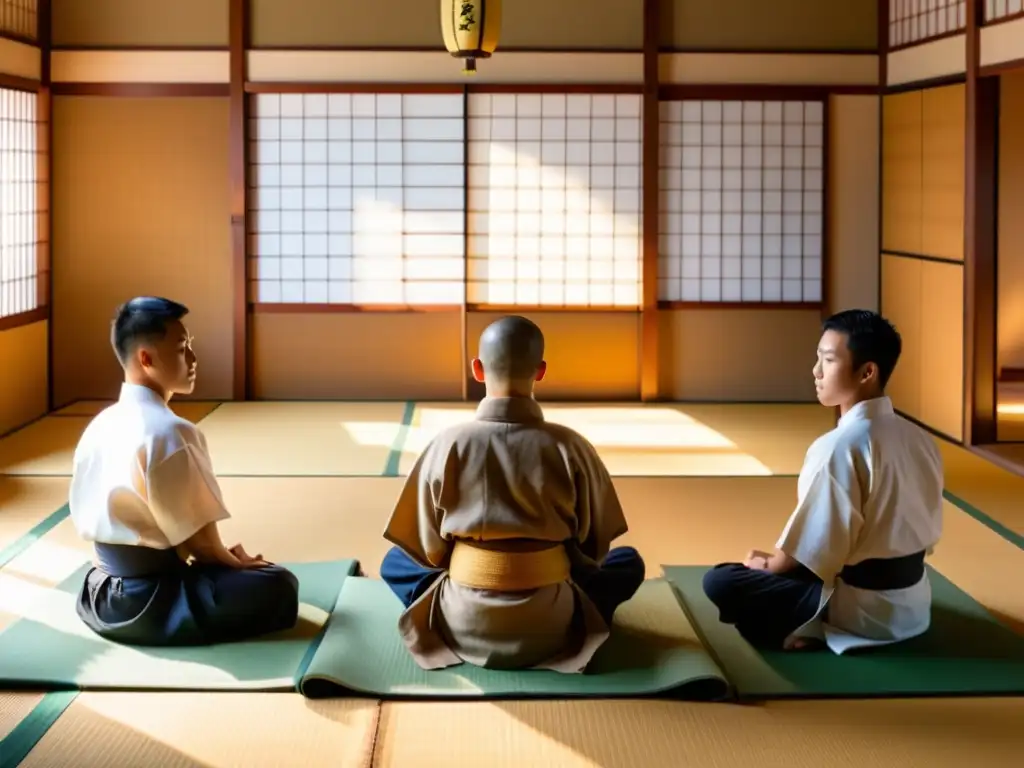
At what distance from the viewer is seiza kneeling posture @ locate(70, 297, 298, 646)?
10.9ft

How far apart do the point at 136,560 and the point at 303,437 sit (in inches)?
128

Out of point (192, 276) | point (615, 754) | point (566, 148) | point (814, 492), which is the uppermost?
point (566, 148)

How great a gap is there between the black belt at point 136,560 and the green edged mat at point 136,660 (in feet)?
0.61

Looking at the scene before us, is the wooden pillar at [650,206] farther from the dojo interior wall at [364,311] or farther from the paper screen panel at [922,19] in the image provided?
the paper screen panel at [922,19]

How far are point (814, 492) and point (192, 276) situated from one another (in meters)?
5.35

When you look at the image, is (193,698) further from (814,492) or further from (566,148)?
(566,148)

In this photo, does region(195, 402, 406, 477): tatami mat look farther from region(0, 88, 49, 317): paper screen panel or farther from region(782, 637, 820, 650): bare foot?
region(782, 637, 820, 650): bare foot

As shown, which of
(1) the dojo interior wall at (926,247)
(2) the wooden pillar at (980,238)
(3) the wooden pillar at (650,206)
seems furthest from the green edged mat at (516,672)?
(3) the wooden pillar at (650,206)

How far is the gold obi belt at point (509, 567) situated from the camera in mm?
3191

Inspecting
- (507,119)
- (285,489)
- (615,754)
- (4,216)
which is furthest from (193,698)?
(507,119)

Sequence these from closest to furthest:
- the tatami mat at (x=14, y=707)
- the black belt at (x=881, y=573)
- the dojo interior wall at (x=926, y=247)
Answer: the tatami mat at (x=14, y=707), the black belt at (x=881, y=573), the dojo interior wall at (x=926, y=247)

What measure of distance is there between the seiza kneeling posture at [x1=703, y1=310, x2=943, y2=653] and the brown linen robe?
45 cm

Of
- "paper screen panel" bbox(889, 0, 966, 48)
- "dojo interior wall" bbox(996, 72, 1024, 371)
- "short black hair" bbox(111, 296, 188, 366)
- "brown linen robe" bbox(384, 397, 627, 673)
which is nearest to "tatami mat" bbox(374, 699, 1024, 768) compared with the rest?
"brown linen robe" bbox(384, 397, 627, 673)

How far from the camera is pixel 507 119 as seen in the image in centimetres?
786
